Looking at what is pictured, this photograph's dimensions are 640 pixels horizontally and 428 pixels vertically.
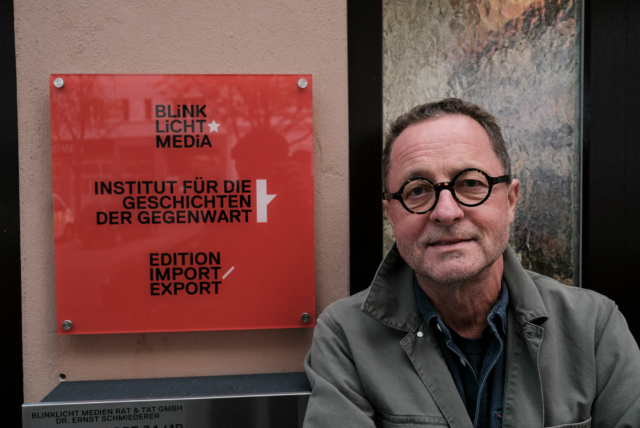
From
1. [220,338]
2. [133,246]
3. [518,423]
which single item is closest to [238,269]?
[220,338]

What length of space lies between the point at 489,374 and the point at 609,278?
2.85 ft

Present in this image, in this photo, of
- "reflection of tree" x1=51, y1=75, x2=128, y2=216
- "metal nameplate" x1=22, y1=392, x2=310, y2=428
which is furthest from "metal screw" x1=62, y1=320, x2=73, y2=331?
"reflection of tree" x1=51, y1=75, x2=128, y2=216

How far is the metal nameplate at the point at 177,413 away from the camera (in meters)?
1.34

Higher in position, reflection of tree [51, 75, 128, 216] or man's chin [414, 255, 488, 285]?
reflection of tree [51, 75, 128, 216]

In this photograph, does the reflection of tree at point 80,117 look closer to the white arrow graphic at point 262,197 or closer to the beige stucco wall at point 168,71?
the beige stucco wall at point 168,71

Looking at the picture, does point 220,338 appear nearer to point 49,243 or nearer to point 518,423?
point 49,243

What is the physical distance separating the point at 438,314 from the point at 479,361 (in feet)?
0.64

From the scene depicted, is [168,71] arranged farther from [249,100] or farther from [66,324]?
[66,324]

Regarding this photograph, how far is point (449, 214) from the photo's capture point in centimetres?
118

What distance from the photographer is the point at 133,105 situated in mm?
1518

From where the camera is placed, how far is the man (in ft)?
3.92

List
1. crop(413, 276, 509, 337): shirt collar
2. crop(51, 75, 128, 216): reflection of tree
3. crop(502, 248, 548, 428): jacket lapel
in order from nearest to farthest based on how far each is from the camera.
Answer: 1. crop(502, 248, 548, 428): jacket lapel
2. crop(413, 276, 509, 337): shirt collar
3. crop(51, 75, 128, 216): reflection of tree

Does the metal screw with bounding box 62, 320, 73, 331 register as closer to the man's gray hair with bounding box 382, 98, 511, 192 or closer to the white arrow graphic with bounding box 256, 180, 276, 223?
the white arrow graphic with bounding box 256, 180, 276, 223

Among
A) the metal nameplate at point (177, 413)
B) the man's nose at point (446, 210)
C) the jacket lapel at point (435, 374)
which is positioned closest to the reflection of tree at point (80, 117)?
the metal nameplate at point (177, 413)
